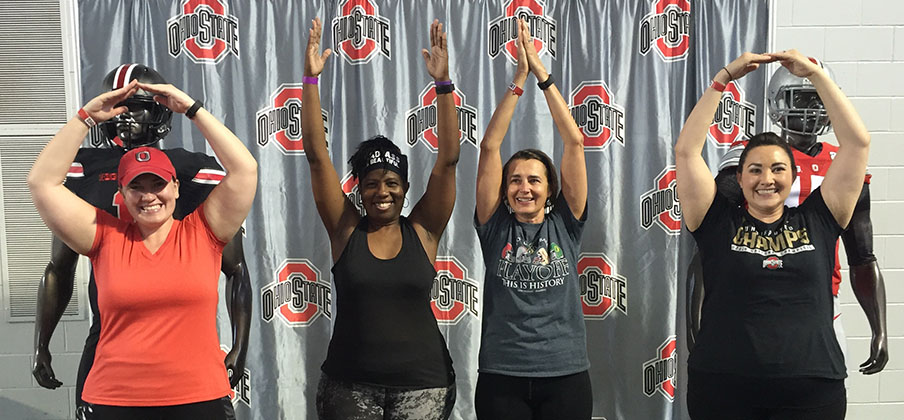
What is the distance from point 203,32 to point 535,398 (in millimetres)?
2142

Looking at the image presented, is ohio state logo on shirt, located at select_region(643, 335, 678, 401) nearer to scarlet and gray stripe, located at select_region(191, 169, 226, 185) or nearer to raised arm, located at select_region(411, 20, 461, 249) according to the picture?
raised arm, located at select_region(411, 20, 461, 249)

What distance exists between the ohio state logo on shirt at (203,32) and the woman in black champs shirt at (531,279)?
4.73 ft

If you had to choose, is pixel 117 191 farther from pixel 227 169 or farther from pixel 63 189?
pixel 227 169

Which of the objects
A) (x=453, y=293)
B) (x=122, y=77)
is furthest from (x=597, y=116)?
(x=122, y=77)

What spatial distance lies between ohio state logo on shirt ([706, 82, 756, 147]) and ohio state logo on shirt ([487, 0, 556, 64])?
0.82 m

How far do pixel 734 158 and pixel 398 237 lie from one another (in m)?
1.24

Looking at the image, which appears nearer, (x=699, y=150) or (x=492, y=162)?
(x=699, y=150)

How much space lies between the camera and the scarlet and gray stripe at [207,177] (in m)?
2.44

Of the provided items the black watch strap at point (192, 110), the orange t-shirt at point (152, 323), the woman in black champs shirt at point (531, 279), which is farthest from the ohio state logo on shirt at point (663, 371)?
the black watch strap at point (192, 110)

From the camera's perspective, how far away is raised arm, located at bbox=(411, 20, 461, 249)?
2.32 meters

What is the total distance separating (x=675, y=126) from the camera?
3254mm

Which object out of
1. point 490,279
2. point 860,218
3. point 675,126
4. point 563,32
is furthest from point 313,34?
point 860,218

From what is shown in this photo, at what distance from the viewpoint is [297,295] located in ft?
10.7

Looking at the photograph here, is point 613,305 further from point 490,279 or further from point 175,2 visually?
point 175,2
